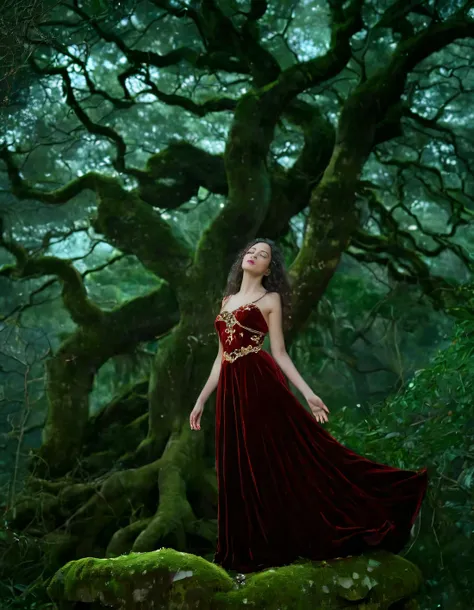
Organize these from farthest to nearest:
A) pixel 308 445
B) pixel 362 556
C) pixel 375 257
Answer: pixel 375 257
pixel 308 445
pixel 362 556

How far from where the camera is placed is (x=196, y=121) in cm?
1195

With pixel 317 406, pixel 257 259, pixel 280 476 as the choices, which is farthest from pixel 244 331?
pixel 280 476

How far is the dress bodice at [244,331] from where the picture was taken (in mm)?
4195

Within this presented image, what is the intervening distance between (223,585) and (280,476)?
0.70 m

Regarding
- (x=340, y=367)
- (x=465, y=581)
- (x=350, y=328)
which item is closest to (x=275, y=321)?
(x=465, y=581)

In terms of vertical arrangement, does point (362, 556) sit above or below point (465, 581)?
above

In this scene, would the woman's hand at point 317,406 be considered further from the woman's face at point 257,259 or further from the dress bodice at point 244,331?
the woman's face at point 257,259

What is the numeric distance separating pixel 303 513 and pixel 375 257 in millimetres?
5442

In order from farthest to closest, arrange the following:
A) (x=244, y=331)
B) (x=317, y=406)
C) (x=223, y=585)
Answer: (x=244, y=331), (x=317, y=406), (x=223, y=585)

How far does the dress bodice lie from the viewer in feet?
13.8

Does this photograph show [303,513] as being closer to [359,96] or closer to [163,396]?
[163,396]

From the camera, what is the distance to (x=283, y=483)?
3932 mm

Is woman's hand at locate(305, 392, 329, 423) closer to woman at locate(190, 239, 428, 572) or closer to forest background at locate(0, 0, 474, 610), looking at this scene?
woman at locate(190, 239, 428, 572)

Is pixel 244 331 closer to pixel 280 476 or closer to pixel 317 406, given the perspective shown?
pixel 317 406
